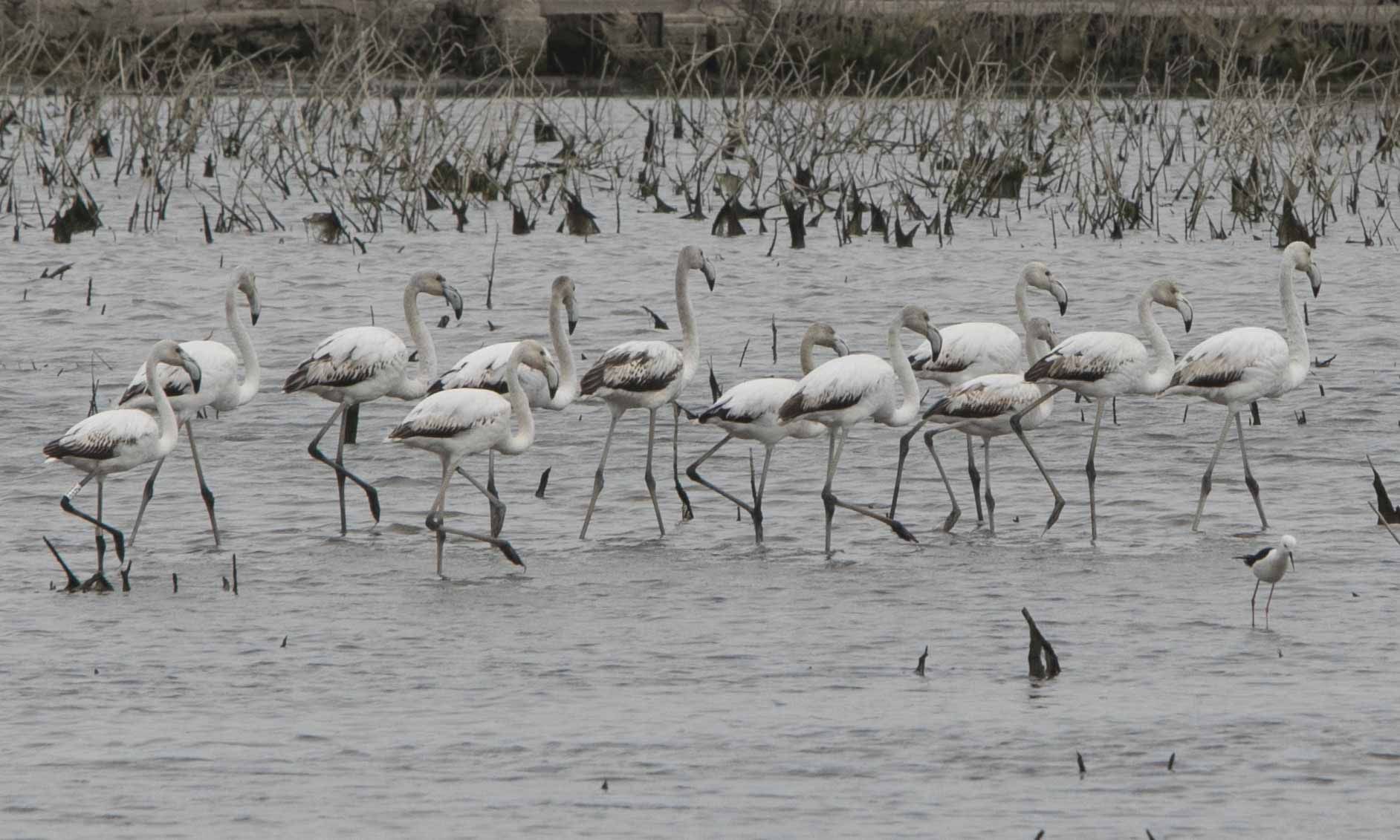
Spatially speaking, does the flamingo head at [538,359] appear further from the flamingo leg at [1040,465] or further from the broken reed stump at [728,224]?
the broken reed stump at [728,224]

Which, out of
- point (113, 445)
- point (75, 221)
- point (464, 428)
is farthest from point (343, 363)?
point (75, 221)

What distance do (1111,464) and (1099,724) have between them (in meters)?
3.99

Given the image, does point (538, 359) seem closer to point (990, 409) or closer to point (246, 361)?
point (246, 361)

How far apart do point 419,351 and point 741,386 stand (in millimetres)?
1658

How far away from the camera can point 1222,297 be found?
45.3 feet

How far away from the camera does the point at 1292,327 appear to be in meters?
9.46

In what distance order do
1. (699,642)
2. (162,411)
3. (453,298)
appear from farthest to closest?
1. (453,298)
2. (162,411)
3. (699,642)

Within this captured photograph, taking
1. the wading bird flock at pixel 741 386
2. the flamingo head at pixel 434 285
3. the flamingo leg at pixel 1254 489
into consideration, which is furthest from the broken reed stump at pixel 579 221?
the flamingo leg at pixel 1254 489

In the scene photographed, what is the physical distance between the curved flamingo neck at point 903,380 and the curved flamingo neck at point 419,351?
6.73ft

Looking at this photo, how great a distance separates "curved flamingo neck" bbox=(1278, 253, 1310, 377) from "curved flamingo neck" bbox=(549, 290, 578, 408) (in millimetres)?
3121

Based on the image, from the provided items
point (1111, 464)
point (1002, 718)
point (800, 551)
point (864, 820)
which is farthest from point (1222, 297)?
point (864, 820)

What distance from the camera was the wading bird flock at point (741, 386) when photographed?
843 cm

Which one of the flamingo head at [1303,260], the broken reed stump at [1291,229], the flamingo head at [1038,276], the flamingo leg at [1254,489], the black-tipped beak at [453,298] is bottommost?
the flamingo leg at [1254,489]

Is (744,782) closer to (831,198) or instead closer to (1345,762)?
(1345,762)
